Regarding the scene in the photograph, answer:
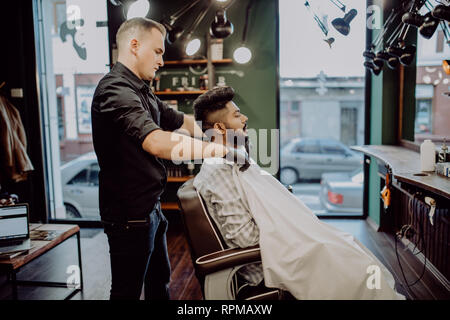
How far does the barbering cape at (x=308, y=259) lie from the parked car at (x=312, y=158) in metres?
3.04

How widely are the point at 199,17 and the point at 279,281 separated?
131 inches

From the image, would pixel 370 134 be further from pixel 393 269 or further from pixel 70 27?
pixel 70 27

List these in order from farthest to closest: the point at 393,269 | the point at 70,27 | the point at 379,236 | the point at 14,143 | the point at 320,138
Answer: the point at 320,138 < the point at 70,27 < the point at 14,143 < the point at 379,236 < the point at 393,269

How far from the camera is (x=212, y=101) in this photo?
1615 millimetres

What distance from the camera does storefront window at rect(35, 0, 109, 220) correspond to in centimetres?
413

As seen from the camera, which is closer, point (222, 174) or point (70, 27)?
point (222, 174)

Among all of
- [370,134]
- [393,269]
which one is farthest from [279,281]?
[370,134]

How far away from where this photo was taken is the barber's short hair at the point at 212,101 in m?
1.61

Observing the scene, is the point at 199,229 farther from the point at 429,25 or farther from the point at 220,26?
the point at 220,26

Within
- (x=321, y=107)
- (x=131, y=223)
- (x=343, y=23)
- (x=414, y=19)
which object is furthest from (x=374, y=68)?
(x=131, y=223)

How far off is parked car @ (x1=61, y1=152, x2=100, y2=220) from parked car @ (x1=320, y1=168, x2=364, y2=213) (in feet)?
9.28

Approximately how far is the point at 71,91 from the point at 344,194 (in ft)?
A: 11.8

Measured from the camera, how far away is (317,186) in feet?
15.2

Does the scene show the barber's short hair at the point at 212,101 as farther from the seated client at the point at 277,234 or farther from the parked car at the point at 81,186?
the parked car at the point at 81,186
